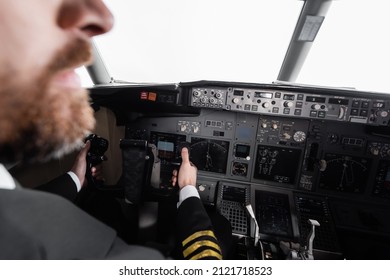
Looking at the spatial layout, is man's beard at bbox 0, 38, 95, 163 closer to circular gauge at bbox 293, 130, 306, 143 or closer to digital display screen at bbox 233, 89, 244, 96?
digital display screen at bbox 233, 89, 244, 96

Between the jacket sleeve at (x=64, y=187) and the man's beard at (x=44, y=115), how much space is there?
897mm

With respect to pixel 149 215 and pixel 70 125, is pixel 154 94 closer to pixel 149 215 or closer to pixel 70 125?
pixel 149 215

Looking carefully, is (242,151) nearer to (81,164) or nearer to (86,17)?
(81,164)

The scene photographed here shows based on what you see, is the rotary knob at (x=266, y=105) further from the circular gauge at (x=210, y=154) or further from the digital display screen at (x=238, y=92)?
the circular gauge at (x=210, y=154)

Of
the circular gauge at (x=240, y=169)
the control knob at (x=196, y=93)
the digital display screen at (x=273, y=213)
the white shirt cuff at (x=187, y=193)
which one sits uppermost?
the control knob at (x=196, y=93)

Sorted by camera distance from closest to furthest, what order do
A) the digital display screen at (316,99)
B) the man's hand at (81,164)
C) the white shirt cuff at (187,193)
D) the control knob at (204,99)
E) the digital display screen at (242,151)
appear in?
the white shirt cuff at (187,193), the man's hand at (81,164), the digital display screen at (316,99), the control knob at (204,99), the digital display screen at (242,151)

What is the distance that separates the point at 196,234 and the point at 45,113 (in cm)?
76

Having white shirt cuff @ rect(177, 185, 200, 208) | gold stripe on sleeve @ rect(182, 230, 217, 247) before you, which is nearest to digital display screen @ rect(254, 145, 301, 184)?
white shirt cuff @ rect(177, 185, 200, 208)

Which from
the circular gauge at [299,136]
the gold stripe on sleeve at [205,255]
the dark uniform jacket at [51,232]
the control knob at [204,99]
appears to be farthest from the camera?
the circular gauge at [299,136]

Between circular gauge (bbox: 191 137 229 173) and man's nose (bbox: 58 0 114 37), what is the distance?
1.59m

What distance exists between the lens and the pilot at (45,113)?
429 millimetres

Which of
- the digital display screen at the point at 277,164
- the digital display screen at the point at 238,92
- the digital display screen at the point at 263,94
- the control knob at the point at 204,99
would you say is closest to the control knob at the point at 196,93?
the control knob at the point at 204,99

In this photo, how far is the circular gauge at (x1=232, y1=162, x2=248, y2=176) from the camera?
2.10 m

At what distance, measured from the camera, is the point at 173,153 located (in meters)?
2.16
